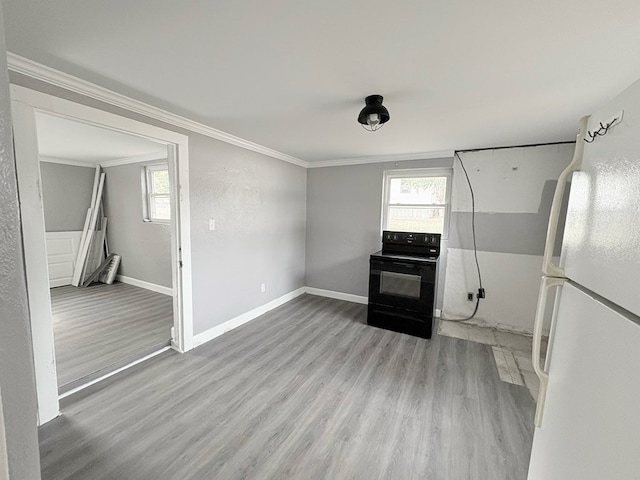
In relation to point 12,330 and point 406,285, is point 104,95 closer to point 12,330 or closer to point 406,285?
point 12,330

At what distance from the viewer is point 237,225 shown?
3.27m

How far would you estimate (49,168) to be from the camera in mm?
4637

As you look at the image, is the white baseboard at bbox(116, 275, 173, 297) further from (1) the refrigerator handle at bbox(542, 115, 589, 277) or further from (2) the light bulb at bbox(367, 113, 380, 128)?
(1) the refrigerator handle at bbox(542, 115, 589, 277)

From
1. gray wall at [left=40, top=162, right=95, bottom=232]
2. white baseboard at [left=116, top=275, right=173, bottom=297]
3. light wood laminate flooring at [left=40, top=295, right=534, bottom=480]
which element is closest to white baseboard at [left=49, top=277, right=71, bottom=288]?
white baseboard at [left=116, top=275, right=173, bottom=297]

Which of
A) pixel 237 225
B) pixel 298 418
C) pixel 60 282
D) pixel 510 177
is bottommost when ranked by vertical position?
pixel 298 418

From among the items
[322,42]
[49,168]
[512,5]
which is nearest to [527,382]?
[512,5]

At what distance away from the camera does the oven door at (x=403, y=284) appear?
10.3 feet

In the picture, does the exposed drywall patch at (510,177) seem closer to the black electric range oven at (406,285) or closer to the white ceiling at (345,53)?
the black electric range oven at (406,285)

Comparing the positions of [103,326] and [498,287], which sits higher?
[498,287]

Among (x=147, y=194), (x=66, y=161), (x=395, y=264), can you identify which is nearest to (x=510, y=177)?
(x=395, y=264)

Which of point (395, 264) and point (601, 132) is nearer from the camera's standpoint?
point (601, 132)

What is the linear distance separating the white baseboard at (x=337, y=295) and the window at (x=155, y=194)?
262cm

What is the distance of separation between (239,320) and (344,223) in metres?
2.09

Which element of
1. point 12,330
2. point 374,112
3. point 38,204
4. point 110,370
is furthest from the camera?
point 110,370
